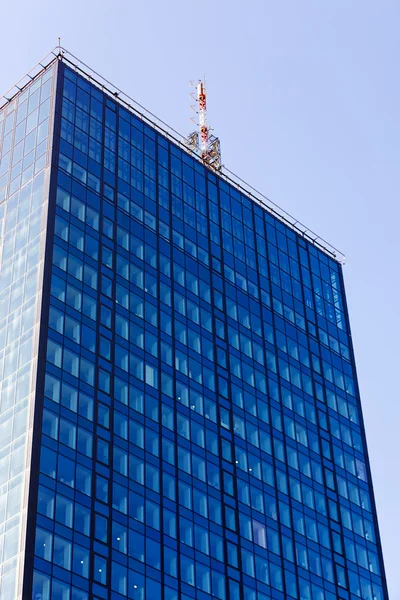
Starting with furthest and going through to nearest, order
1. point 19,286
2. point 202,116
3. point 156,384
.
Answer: point 202,116
point 156,384
point 19,286

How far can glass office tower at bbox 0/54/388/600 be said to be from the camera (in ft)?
287

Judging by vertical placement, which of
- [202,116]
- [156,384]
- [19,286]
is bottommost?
[156,384]

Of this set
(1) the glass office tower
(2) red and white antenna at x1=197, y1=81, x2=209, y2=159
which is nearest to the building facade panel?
(1) the glass office tower

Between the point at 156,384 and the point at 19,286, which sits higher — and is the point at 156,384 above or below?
below

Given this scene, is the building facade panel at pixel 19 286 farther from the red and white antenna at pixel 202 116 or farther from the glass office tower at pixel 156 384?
the red and white antenna at pixel 202 116

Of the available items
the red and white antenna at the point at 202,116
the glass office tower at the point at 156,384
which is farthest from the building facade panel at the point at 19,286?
the red and white antenna at the point at 202,116

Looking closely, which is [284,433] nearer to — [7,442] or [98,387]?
[98,387]

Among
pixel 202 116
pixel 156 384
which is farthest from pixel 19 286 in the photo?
pixel 202 116

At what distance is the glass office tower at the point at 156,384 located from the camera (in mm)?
87438

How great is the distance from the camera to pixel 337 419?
12188 cm

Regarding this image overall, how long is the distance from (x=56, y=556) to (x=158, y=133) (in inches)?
1975

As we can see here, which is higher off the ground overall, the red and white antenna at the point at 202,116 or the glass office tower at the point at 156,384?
the red and white antenna at the point at 202,116

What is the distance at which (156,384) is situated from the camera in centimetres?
10050

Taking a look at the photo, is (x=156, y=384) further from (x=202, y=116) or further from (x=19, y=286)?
(x=202, y=116)
